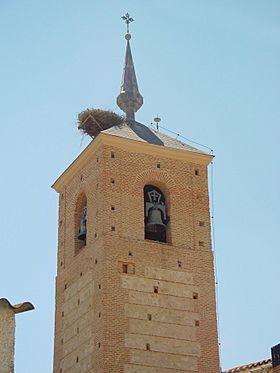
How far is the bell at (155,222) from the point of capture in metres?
26.2

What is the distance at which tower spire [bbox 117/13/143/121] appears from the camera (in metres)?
29.3

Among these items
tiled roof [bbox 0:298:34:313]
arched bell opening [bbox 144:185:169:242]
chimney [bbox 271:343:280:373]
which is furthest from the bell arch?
tiled roof [bbox 0:298:34:313]

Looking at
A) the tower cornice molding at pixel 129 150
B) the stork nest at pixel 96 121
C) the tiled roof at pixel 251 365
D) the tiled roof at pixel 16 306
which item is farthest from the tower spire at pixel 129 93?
the tiled roof at pixel 16 306

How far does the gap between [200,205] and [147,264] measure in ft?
8.47

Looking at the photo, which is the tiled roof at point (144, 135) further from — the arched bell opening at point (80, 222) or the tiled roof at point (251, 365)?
the tiled roof at point (251, 365)

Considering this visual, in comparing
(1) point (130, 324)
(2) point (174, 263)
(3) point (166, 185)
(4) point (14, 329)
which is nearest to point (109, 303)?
(1) point (130, 324)

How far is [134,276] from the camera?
82.3 feet

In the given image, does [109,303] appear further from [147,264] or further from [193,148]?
[193,148]

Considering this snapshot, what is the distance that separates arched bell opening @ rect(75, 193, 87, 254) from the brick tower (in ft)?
0.10

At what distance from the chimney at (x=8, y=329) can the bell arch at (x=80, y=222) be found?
10.7 m

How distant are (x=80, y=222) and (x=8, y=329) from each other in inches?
453

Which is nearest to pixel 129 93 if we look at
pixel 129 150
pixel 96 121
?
pixel 96 121

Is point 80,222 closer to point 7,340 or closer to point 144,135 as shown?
point 144,135

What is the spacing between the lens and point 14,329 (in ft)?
52.1
